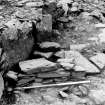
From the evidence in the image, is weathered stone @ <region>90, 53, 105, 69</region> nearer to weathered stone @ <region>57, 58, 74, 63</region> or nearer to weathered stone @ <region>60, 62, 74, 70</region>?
weathered stone @ <region>57, 58, 74, 63</region>

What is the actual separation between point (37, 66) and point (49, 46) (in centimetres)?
76

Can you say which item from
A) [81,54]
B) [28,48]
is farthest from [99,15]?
[28,48]

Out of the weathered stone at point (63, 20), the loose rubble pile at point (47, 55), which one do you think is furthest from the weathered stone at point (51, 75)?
the weathered stone at point (63, 20)

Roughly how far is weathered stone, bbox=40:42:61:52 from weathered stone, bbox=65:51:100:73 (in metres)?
0.22

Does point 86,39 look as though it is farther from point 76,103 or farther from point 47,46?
point 76,103

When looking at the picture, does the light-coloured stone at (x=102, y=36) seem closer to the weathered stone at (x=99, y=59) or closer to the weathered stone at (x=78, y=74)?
the weathered stone at (x=99, y=59)

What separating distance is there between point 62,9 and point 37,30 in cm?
165

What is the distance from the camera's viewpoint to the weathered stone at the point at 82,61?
15.6 ft

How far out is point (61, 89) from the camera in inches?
171

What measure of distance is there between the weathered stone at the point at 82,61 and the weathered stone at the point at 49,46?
0.22m

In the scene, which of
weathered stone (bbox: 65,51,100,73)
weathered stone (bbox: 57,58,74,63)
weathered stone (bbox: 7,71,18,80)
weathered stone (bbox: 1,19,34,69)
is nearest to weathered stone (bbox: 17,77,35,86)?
weathered stone (bbox: 7,71,18,80)

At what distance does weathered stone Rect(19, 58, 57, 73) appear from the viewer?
14.5 ft

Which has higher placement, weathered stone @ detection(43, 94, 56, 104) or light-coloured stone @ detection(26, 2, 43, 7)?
light-coloured stone @ detection(26, 2, 43, 7)

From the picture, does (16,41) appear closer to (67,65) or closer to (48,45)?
(48,45)
